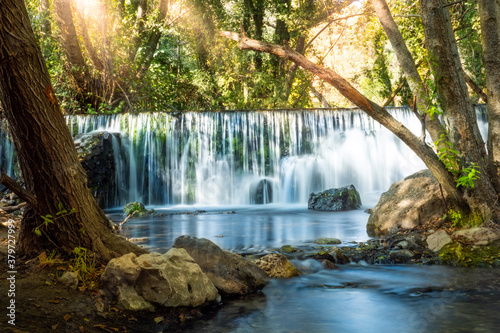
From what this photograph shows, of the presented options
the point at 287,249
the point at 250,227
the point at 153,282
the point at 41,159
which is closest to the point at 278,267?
the point at 287,249

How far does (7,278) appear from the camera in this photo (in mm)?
3484

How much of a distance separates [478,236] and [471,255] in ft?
1.18

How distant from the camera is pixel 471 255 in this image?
18.4ft

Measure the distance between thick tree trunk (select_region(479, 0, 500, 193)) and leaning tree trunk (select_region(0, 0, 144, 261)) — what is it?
5031mm

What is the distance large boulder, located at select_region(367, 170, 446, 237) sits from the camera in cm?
720

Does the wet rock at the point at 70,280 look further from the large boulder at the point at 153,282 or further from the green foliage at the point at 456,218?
the green foliage at the point at 456,218

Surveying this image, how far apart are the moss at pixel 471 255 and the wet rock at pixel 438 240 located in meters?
0.14

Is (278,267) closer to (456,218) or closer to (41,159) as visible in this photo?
(456,218)

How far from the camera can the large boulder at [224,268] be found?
174 inches

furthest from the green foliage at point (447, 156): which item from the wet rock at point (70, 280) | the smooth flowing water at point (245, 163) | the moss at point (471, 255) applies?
the wet rock at point (70, 280)

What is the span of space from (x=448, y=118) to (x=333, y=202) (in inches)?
280

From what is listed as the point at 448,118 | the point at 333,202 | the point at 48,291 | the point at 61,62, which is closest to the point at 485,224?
the point at 448,118

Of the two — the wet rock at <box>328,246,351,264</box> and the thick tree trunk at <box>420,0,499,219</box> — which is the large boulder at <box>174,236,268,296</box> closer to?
the wet rock at <box>328,246,351,264</box>

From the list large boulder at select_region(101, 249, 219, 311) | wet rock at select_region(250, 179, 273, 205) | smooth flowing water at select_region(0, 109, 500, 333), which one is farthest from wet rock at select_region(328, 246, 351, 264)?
wet rock at select_region(250, 179, 273, 205)
